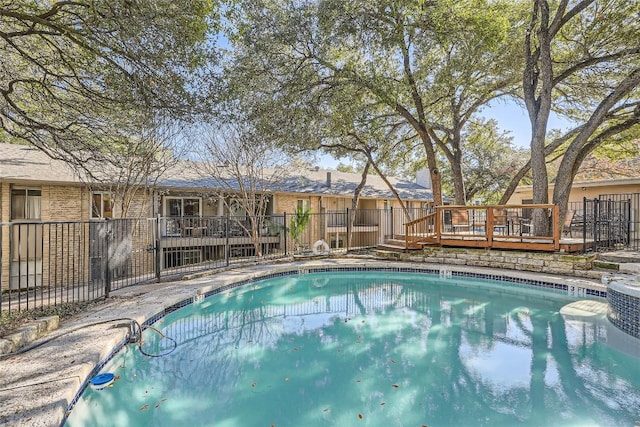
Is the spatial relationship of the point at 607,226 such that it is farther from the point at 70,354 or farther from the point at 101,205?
the point at 101,205

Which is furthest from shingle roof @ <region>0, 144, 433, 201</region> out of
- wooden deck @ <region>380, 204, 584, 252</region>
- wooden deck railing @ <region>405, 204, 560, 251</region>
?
wooden deck railing @ <region>405, 204, 560, 251</region>

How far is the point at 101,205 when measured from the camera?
12.4 metres

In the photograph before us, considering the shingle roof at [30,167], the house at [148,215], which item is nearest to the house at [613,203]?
the house at [148,215]

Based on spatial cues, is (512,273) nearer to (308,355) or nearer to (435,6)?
(308,355)

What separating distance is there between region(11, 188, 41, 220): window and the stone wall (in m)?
12.1

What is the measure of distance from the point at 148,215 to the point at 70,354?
10.6 metres

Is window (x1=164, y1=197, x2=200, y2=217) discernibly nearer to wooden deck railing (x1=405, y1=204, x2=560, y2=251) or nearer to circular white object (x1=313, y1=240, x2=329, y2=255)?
circular white object (x1=313, y1=240, x2=329, y2=255)

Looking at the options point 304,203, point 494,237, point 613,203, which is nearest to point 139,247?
point 304,203

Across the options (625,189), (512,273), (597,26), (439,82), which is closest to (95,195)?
(439,82)

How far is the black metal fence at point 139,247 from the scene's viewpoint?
605 cm

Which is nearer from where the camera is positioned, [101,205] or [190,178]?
[101,205]

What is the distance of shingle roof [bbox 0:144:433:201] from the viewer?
35.0ft

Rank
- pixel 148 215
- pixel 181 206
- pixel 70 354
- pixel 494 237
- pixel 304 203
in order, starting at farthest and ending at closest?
pixel 304 203, pixel 181 206, pixel 148 215, pixel 494 237, pixel 70 354

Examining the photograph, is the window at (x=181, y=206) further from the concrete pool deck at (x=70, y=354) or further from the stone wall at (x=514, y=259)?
the stone wall at (x=514, y=259)
